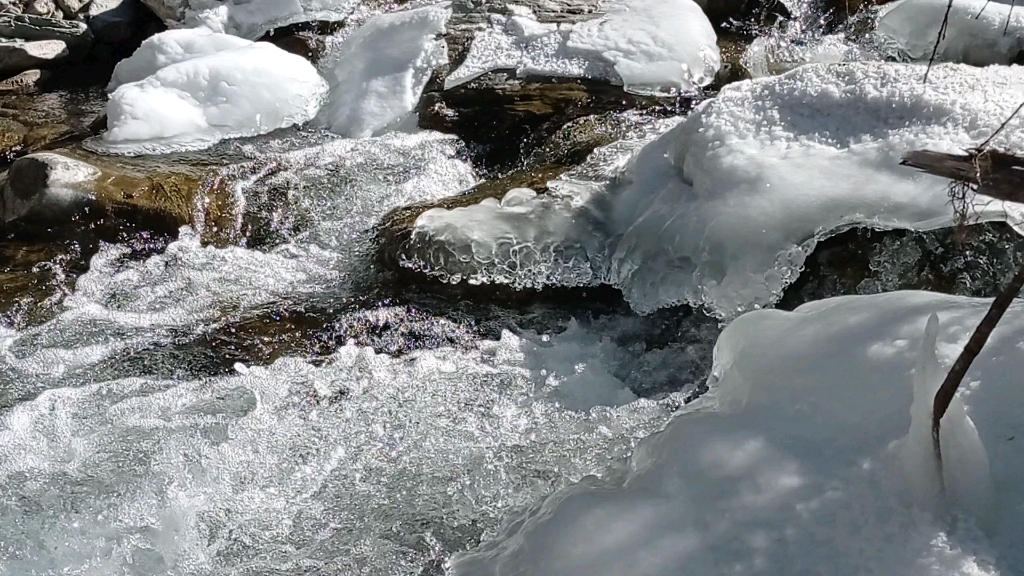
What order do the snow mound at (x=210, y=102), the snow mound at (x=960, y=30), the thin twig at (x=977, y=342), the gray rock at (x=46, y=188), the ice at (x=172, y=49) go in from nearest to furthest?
the thin twig at (x=977, y=342) → the gray rock at (x=46, y=188) → the snow mound at (x=210, y=102) → the snow mound at (x=960, y=30) → the ice at (x=172, y=49)

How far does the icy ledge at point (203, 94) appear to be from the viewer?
15.9 ft

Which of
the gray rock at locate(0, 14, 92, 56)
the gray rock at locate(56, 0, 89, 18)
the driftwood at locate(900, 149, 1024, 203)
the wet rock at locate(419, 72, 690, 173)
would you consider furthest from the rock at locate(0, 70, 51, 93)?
the driftwood at locate(900, 149, 1024, 203)

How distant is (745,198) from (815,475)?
173 centimetres

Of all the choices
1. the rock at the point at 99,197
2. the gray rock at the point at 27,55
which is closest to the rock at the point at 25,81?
the gray rock at the point at 27,55

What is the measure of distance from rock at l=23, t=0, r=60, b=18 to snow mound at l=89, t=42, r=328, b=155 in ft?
6.27

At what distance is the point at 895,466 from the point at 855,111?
218 cm

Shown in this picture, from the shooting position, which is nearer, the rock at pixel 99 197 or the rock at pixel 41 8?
the rock at pixel 99 197

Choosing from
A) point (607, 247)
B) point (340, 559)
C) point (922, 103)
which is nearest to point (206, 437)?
point (340, 559)

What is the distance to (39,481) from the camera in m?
2.83

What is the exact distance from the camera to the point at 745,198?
3.20 meters

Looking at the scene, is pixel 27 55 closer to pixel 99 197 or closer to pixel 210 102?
pixel 210 102

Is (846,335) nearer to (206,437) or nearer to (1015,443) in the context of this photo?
(1015,443)

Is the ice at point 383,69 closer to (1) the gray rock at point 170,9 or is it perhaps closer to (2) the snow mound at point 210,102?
(2) the snow mound at point 210,102

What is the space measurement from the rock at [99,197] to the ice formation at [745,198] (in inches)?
49.5
